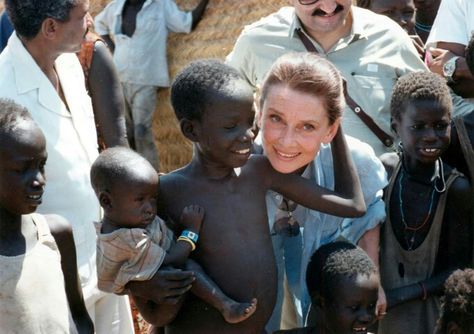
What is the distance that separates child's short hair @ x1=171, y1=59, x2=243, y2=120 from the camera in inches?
130

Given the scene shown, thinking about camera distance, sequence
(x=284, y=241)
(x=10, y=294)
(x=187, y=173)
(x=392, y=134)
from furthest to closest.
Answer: (x=392, y=134), (x=284, y=241), (x=187, y=173), (x=10, y=294)

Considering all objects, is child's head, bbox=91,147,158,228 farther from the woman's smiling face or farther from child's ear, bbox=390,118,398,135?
child's ear, bbox=390,118,398,135

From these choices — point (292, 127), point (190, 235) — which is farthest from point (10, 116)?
point (292, 127)

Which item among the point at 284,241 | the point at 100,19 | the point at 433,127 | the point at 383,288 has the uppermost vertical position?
the point at 433,127

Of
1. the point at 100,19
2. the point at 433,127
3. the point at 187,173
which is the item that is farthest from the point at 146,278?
the point at 100,19

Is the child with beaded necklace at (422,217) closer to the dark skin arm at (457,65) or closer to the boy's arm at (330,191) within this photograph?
the boy's arm at (330,191)

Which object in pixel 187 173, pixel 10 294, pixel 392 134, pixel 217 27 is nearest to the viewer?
pixel 10 294

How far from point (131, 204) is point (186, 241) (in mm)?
223

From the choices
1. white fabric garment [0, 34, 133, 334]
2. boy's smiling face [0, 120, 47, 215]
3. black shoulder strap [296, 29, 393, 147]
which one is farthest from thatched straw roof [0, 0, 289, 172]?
boy's smiling face [0, 120, 47, 215]

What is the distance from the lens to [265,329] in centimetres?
354

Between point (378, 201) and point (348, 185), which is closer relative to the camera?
point (348, 185)

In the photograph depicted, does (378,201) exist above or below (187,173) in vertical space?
→ below

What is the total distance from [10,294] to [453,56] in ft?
8.41

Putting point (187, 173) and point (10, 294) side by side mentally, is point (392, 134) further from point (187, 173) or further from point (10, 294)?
point (10, 294)
